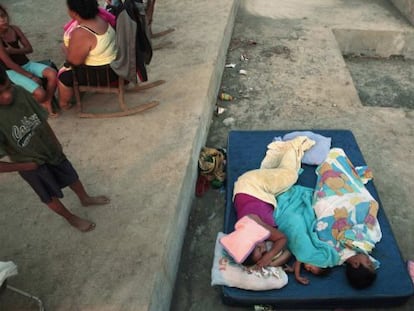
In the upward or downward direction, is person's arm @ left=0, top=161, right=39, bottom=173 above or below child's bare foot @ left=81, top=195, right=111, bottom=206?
above

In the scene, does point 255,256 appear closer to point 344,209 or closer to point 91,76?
point 344,209

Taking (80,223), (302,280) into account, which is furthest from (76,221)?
(302,280)

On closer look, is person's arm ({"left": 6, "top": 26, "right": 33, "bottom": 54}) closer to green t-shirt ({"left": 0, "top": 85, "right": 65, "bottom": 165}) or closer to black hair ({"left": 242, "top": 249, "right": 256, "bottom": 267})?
green t-shirt ({"left": 0, "top": 85, "right": 65, "bottom": 165})

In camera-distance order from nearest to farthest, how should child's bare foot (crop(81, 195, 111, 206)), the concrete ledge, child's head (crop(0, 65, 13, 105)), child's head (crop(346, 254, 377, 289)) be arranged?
child's head (crop(0, 65, 13, 105))
child's head (crop(346, 254, 377, 289))
child's bare foot (crop(81, 195, 111, 206))
the concrete ledge

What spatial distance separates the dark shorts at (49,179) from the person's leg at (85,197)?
9 centimetres

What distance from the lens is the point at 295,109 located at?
4574 millimetres

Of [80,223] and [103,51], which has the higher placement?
[103,51]

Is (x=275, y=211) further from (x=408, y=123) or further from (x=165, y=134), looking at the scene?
(x=408, y=123)

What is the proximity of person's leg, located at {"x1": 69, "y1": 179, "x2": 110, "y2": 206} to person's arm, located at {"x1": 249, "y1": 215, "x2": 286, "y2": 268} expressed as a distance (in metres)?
1.14

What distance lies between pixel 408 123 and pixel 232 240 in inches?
115

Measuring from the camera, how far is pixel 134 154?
3.22 m

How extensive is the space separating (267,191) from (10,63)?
244 centimetres

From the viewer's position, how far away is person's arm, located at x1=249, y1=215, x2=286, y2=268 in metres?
2.60

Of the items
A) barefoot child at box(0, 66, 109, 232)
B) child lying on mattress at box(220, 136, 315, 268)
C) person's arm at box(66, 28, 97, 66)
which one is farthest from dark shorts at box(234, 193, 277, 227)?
person's arm at box(66, 28, 97, 66)
